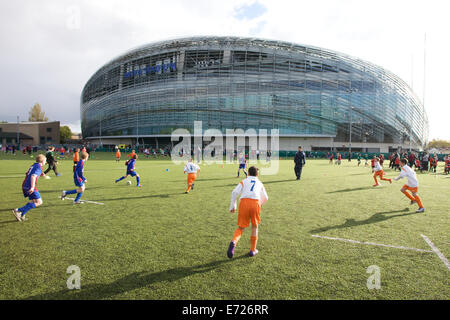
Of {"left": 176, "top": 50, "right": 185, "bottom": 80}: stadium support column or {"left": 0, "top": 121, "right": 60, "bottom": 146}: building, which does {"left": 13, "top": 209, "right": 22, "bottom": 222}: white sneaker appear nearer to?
{"left": 176, "top": 50, "right": 185, "bottom": 80}: stadium support column

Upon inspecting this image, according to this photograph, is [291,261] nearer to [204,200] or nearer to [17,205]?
[204,200]

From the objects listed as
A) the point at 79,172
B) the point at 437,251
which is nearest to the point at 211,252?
the point at 437,251

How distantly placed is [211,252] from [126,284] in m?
1.65

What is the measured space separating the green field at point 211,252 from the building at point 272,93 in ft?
177

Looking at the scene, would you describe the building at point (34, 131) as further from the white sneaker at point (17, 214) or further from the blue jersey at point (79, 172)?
the white sneaker at point (17, 214)

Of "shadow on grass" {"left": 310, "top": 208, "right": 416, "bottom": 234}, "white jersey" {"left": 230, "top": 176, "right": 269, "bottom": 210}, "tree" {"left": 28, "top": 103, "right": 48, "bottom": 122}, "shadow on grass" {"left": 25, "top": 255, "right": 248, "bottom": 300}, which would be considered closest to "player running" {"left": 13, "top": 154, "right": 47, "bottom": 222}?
"shadow on grass" {"left": 25, "top": 255, "right": 248, "bottom": 300}

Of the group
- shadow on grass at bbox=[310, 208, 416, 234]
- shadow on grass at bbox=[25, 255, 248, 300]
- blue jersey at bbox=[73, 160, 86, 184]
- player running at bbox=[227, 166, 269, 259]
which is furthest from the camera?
blue jersey at bbox=[73, 160, 86, 184]

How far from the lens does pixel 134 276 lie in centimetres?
382

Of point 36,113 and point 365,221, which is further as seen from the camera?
point 36,113

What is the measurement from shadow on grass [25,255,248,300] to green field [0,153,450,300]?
15mm

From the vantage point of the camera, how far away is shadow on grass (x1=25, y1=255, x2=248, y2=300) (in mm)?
3340

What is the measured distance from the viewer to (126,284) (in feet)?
11.8

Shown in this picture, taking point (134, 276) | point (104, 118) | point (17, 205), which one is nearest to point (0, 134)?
point (104, 118)

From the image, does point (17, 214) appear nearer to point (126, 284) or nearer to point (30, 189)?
point (30, 189)
